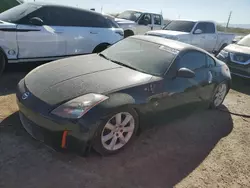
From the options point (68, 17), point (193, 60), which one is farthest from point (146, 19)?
point (193, 60)

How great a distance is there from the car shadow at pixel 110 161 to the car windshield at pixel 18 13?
2.60m

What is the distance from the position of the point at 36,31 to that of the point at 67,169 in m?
3.72

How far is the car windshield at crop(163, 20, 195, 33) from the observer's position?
1036 cm

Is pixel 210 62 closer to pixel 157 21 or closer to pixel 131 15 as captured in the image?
pixel 131 15

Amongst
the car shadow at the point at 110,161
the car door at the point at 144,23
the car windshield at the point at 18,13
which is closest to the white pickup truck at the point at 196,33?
the car door at the point at 144,23

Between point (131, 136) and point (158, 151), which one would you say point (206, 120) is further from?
point (131, 136)

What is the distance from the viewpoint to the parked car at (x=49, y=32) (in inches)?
214

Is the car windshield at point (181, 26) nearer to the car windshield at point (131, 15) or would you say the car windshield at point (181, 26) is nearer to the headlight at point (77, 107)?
the car windshield at point (131, 15)

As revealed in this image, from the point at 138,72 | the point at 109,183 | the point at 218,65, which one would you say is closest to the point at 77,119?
the point at 109,183

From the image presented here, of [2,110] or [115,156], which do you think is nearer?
[115,156]

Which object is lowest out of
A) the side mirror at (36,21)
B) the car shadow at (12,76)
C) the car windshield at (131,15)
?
the car shadow at (12,76)

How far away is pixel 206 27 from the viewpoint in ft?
35.9

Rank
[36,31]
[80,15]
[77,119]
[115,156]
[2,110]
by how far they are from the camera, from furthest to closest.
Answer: [80,15], [36,31], [2,110], [115,156], [77,119]

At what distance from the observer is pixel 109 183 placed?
2.89m
